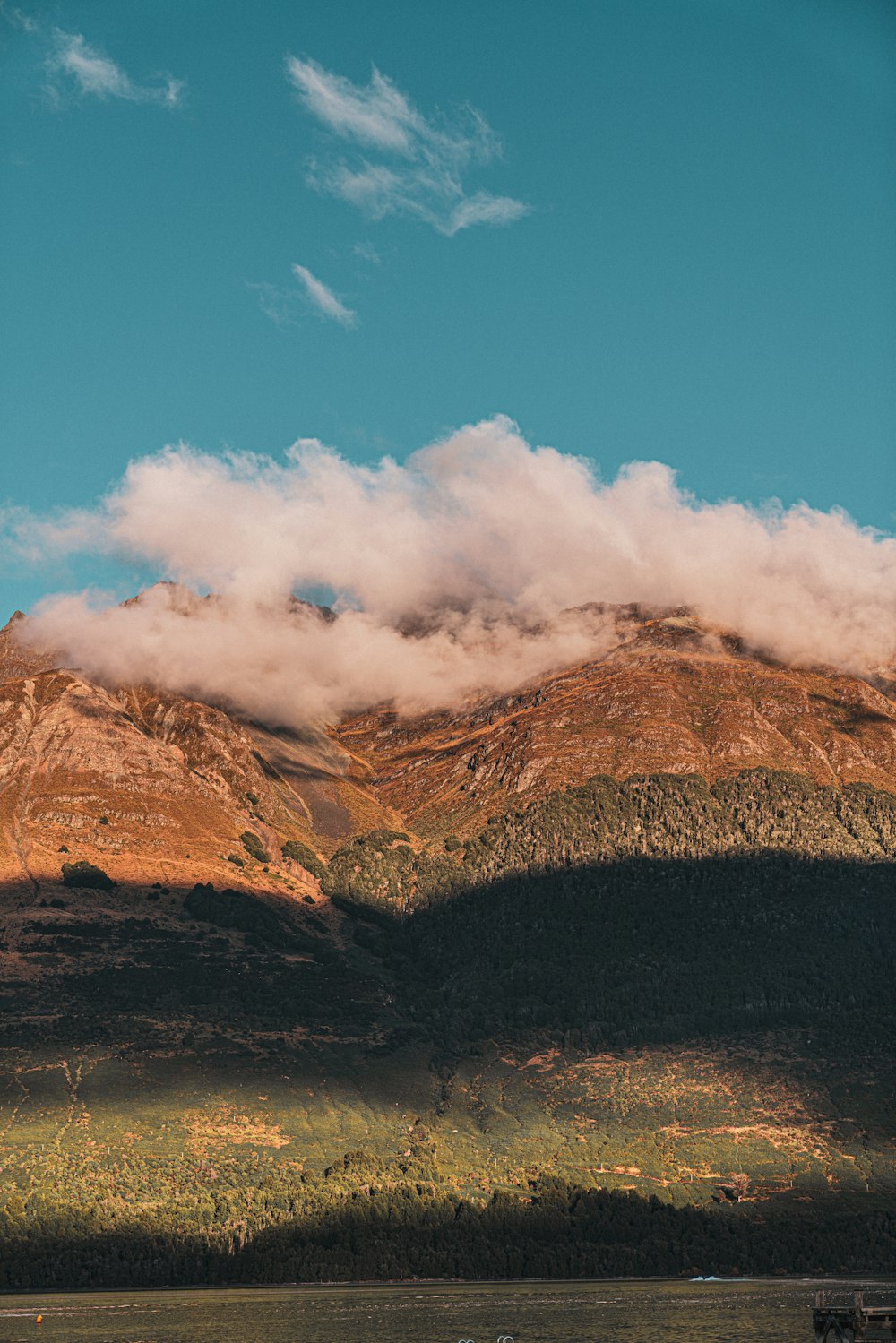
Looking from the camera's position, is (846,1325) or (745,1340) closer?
(846,1325)

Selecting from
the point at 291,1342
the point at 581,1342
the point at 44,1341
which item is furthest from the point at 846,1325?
the point at 44,1341

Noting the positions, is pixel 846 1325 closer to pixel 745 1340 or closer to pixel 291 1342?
pixel 745 1340

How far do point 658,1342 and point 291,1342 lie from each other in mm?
50821

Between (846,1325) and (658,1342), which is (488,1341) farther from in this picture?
(846,1325)

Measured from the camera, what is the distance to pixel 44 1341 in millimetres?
198250

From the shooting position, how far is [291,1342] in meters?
199

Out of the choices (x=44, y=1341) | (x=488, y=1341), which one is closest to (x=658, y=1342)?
(x=488, y=1341)

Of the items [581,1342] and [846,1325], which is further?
[581,1342]

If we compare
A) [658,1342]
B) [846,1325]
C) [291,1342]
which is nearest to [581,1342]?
[658,1342]

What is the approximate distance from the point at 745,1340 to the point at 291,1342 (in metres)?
62.5

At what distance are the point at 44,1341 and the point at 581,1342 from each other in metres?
73.9

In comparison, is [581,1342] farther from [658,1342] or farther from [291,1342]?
[291,1342]

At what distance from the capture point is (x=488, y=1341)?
19812 centimetres

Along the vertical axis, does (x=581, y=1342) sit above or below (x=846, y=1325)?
below
